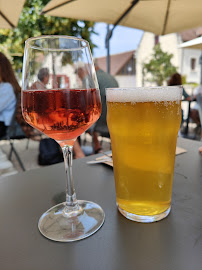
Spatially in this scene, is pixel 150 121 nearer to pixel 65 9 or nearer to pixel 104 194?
pixel 104 194

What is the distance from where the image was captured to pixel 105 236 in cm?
36

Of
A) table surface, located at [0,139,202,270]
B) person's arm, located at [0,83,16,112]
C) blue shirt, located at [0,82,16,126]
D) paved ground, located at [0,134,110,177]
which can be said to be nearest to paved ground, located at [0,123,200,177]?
paved ground, located at [0,134,110,177]

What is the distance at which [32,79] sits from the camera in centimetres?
41

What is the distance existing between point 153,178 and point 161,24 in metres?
2.99

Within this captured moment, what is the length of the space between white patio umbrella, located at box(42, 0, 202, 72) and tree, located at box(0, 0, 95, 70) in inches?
82.4

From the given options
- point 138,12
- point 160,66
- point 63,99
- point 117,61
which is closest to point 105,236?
point 63,99

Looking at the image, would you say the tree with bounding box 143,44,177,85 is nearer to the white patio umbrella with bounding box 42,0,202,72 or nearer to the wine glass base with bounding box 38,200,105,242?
the white patio umbrella with bounding box 42,0,202,72

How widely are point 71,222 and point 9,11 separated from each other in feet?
9.16

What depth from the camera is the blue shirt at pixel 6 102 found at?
230 cm

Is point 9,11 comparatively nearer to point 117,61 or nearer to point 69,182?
point 69,182

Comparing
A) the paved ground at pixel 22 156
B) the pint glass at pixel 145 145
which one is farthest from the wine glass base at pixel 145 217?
the paved ground at pixel 22 156

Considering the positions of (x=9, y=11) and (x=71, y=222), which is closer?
(x=71, y=222)

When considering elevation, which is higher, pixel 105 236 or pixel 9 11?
pixel 9 11

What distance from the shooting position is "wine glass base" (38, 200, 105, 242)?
37 cm
